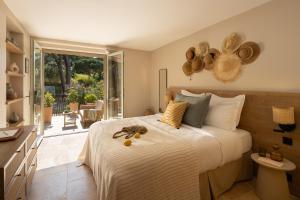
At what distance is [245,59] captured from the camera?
238 cm

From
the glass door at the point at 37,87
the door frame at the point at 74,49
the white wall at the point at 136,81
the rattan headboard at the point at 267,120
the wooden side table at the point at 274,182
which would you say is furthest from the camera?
the white wall at the point at 136,81

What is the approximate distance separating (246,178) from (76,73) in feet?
25.8

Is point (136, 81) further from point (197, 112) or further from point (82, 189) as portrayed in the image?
point (82, 189)

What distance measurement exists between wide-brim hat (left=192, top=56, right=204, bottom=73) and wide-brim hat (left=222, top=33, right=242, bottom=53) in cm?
53

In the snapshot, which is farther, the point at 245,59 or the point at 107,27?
the point at 107,27

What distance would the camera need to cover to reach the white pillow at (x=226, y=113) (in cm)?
222

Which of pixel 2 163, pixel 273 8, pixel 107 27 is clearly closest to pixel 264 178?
pixel 273 8

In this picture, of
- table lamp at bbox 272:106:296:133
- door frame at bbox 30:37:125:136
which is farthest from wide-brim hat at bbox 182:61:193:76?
table lamp at bbox 272:106:296:133

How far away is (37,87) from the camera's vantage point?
12.3 ft

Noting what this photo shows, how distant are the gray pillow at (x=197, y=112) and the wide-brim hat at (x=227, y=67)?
0.55 metres

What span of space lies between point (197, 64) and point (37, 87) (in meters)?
3.51

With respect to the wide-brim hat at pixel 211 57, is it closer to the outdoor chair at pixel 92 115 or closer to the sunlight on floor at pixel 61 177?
the sunlight on floor at pixel 61 177

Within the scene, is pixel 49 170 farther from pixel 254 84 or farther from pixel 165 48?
pixel 165 48

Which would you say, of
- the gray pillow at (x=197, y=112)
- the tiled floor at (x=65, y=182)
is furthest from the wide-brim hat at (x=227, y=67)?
the tiled floor at (x=65, y=182)
